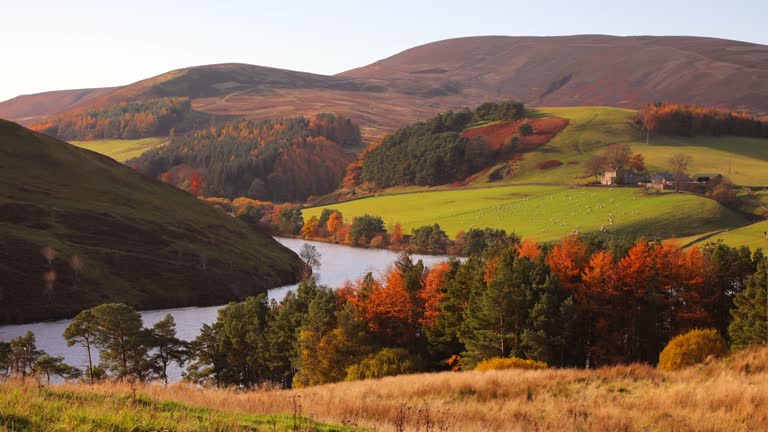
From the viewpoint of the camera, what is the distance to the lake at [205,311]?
71125 mm

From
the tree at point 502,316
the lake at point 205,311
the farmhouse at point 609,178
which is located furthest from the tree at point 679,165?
the tree at point 502,316

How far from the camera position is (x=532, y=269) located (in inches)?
2200

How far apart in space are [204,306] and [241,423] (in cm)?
8858

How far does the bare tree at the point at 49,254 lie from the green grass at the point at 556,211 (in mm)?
76667

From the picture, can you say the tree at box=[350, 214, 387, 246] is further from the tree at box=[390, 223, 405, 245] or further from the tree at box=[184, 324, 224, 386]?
the tree at box=[184, 324, 224, 386]

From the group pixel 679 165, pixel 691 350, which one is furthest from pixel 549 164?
pixel 691 350

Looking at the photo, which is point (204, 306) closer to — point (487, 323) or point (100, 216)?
point (100, 216)

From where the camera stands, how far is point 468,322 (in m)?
55.6

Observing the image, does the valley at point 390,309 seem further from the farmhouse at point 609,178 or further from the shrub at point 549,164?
the shrub at point 549,164

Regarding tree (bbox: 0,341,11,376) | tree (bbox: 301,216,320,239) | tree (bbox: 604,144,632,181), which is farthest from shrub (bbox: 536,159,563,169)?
tree (bbox: 0,341,11,376)

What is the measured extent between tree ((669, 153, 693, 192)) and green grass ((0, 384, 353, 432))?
501ft

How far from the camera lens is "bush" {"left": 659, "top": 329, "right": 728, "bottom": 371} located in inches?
1539

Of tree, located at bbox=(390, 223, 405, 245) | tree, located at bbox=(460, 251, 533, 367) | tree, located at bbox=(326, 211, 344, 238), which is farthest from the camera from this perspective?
tree, located at bbox=(326, 211, 344, 238)

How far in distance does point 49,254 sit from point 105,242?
13.7m
